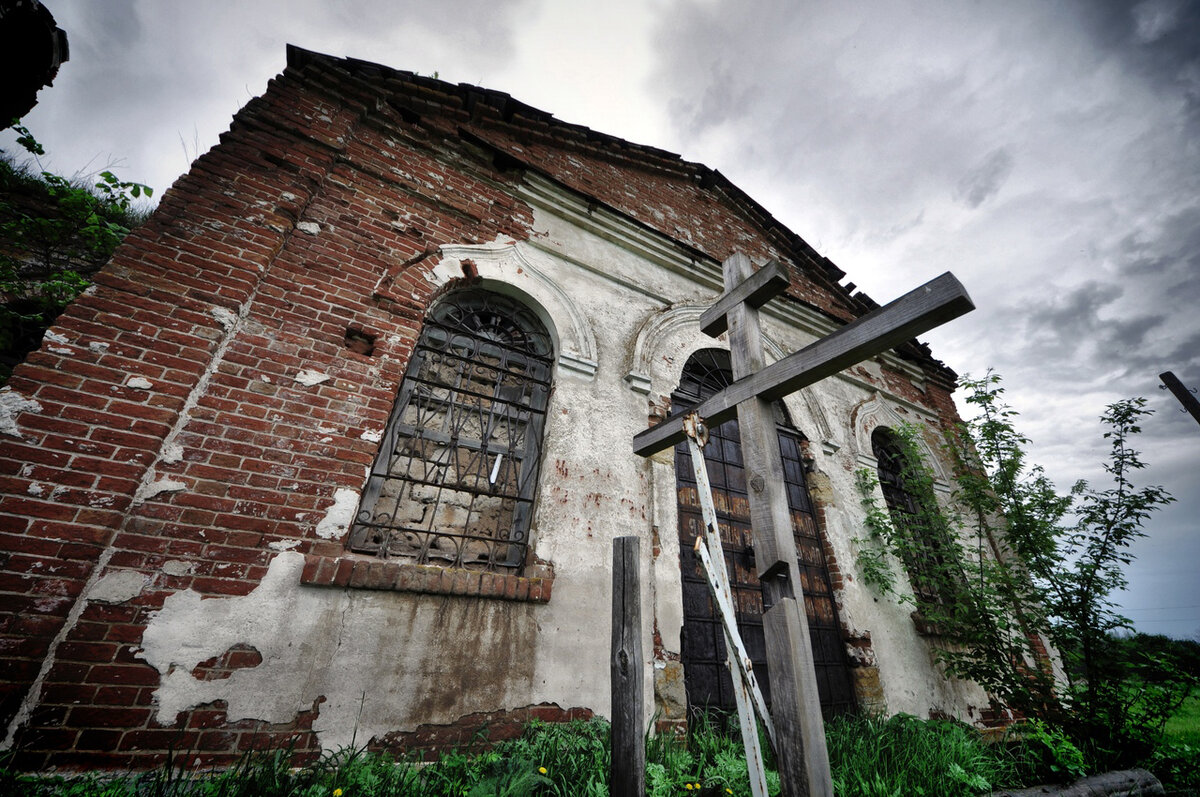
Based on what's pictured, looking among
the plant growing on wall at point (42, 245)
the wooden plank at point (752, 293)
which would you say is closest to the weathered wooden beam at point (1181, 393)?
the wooden plank at point (752, 293)

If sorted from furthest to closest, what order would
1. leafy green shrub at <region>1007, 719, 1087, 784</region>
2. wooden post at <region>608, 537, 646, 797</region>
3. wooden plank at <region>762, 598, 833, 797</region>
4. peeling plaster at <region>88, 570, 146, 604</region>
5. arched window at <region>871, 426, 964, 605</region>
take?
arched window at <region>871, 426, 964, 605</region>, leafy green shrub at <region>1007, 719, 1087, 784</region>, peeling plaster at <region>88, 570, 146, 604</region>, wooden post at <region>608, 537, 646, 797</region>, wooden plank at <region>762, 598, 833, 797</region>

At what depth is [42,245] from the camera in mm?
4336

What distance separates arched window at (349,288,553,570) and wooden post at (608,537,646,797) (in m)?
1.20

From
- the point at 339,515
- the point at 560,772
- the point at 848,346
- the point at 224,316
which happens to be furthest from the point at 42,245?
the point at 848,346

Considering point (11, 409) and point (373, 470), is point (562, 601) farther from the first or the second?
point (11, 409)

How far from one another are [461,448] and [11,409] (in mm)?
1995

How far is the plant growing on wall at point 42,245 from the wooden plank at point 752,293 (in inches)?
165

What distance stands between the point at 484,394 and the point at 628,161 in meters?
4.12

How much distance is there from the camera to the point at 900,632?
4.12 metres

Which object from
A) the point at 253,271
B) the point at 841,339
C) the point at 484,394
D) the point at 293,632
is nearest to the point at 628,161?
the point at 484,394

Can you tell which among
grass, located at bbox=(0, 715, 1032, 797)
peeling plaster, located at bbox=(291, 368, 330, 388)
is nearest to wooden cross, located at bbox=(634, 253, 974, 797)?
grass, located at bbox=(0, 715, 1032, 797)

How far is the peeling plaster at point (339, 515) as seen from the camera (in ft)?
7.82

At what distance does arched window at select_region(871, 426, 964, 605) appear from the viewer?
4285mm

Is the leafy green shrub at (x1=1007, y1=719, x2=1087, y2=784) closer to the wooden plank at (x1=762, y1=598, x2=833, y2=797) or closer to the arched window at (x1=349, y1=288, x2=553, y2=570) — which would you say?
the wooden plank at (x1=762, y1=598, x2=833, y2=797)
